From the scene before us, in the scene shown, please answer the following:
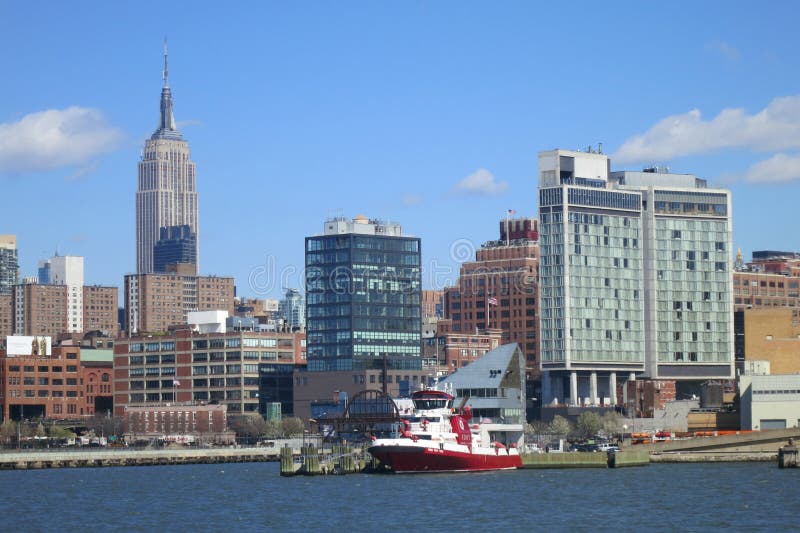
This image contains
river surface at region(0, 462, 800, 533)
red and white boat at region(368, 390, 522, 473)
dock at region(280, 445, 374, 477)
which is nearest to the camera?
river surface at region(0, 462, 800, 533)

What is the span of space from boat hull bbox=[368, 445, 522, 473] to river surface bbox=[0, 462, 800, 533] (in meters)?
2.09

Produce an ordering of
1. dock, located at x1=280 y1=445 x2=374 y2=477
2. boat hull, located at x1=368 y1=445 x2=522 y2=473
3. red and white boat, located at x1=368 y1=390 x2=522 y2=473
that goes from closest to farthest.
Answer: boat hull, located at x1=368 y1=445 x2=522 y2=473
red and white boat, located at x1=368 y1=390 x2=522 y2=473
dock, located at x1=280 y1=445 x2=374 y2=477

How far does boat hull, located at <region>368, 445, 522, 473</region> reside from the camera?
7156 inches

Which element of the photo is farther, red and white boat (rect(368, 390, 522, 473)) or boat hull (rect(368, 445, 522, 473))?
red and white boat (rect(368, 390, 522, 473))

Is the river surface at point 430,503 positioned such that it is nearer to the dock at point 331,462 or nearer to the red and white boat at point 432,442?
the red and white boat at point 432,442

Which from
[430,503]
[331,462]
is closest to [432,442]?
[331,462]

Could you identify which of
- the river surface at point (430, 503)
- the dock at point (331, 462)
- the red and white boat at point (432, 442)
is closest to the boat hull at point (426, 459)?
the red and white boat at point (432, 442)

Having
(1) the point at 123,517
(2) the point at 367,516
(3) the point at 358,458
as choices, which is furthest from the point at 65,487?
(2) the point at 367,516

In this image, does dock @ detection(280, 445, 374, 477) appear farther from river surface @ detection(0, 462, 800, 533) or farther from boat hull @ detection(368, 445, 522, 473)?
boat hull @ detection(368, 445, 522, 473)

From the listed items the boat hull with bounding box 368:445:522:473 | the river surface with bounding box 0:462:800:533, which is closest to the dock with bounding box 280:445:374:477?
the river surface with bounding box 0:462:800:533

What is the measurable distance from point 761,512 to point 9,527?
61853mm

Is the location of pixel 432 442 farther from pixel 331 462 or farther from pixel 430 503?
pixel 430 503

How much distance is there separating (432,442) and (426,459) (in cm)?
198

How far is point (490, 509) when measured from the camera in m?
142
